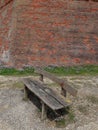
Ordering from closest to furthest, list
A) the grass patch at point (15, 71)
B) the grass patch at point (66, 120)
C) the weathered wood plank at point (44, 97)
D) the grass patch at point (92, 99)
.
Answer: the weathered wood plank at point (44, 97), the grass patch at point (66, 120), the grass patch at point (92, 99), the grass patch at point (15, 71)

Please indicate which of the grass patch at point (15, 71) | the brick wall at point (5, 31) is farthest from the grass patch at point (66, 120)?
the brick wall at point (5, 31)

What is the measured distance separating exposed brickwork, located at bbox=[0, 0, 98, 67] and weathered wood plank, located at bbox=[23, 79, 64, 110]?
317cm

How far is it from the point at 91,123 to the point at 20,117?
1.57m

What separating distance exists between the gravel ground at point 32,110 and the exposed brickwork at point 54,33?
2089 mm

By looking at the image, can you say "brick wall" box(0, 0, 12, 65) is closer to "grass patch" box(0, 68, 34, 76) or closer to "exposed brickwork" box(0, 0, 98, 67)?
"exposed brickwork" box(0, 0, 98, 67)

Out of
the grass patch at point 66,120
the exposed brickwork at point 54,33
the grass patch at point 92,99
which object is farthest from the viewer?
the exposed brickwork at point 54,33

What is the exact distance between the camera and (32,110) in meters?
6.05

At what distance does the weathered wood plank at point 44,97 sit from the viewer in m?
5.26

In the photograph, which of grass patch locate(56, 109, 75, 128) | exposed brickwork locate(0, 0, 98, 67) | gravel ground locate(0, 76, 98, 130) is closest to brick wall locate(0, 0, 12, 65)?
exposed brickwork locate(0, 0, 98, 67)

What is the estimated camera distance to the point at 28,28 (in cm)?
992

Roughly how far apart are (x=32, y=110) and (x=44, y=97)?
0.57 meters

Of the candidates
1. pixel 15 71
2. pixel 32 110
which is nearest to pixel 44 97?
pixel 32 110

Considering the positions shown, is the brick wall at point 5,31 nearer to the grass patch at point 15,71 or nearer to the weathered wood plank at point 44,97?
the grass patch at point 15,71

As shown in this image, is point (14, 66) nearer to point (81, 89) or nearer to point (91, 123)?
point (81, 89)
